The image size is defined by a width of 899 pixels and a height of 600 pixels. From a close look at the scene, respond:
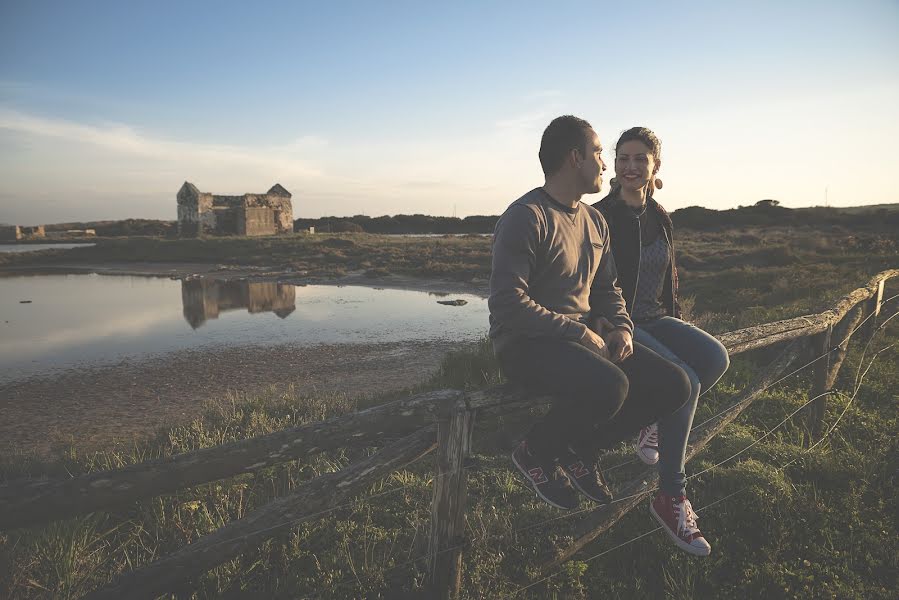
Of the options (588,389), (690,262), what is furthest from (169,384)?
(690,262)

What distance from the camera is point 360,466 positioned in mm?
2512

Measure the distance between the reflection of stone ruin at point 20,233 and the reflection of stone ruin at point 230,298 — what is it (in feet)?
147

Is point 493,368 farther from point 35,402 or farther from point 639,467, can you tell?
point 35,402

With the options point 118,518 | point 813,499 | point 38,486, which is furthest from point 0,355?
point 813,499

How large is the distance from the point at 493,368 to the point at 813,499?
16.0 feet

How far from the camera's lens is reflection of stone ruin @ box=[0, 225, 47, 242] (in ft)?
179

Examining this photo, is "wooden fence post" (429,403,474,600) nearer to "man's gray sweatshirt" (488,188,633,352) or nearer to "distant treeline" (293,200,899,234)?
"man's gray sweatshirt" (488,188,633,352)

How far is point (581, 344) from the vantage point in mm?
2656

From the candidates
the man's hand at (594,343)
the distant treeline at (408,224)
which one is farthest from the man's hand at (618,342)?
the distant treeline at (408,224)

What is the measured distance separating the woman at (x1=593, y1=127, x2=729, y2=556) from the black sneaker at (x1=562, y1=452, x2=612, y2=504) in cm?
38

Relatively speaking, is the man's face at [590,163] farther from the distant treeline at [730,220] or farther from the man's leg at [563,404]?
the distant treeline at [730,220]

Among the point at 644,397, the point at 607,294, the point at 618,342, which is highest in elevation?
the point at 607,294

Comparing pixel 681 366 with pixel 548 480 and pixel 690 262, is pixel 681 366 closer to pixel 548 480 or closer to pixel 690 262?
pixel 548 480

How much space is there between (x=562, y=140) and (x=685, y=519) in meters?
2.16
